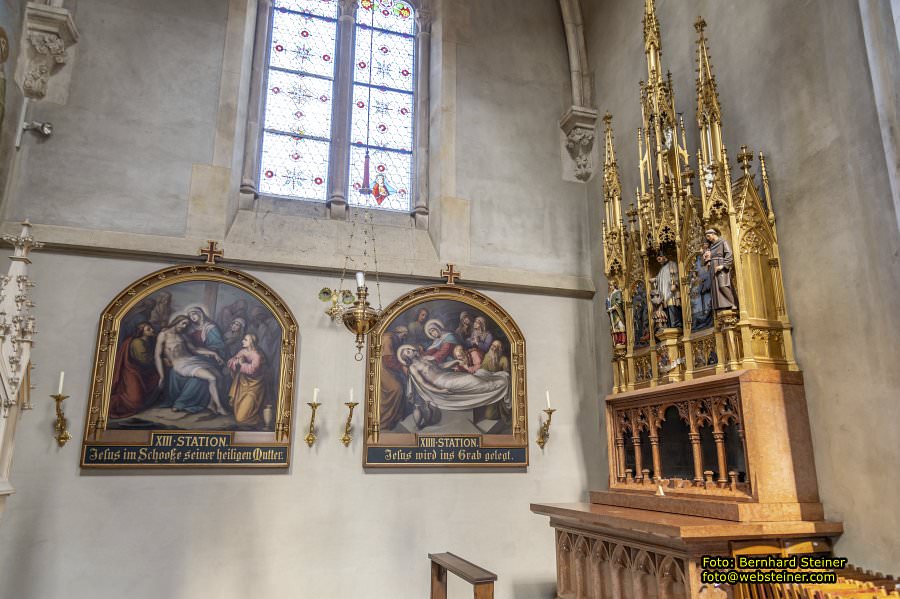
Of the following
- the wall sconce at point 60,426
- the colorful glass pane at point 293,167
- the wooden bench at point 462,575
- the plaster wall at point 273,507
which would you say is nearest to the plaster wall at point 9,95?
the plaster wall at point 273,507

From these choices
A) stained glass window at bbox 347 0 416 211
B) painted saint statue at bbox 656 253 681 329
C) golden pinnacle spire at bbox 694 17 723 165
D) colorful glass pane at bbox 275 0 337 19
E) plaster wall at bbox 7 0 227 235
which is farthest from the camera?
colorful glass pane at bbox 275 0 337 19

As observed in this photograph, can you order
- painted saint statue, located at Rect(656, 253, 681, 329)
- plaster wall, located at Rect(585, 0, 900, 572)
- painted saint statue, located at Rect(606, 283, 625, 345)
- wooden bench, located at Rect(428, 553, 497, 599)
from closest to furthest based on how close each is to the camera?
1. wooden bench, located at Rect(428, 553, 497, 599)
2. plaster wall, located at Rect(585, 0, 900, 572)
3. painted saint statue, located at Rect(656, 253, 681, 329)
4. painted saint statue, located at Rect(606, 283, 625, 345)

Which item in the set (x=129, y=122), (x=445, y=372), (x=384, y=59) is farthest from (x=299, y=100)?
(x=445, y=372)

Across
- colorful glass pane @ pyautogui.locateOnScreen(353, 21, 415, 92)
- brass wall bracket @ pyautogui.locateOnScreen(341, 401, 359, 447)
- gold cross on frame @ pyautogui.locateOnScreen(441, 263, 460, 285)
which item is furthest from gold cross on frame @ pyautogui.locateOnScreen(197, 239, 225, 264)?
colorful glass pane @ pyautogui.locateOnScreen(353, 21, 415, 92)

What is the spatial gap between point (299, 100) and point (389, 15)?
77.2 inches

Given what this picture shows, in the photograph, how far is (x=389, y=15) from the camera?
9.24 m

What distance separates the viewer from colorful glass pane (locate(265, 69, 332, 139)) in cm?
834

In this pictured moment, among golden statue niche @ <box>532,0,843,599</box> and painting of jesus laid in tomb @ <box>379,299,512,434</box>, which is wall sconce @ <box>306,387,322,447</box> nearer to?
painting of jesus laid in tomb @ <box>379,299,512,434</box>

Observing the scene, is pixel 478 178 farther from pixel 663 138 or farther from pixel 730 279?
pixel 730 279

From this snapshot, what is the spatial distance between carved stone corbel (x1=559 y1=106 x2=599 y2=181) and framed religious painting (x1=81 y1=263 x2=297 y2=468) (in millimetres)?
Result: 4437

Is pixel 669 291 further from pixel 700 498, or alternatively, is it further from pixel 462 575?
pixel 462 575

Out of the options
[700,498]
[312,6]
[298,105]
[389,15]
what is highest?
[389,15]

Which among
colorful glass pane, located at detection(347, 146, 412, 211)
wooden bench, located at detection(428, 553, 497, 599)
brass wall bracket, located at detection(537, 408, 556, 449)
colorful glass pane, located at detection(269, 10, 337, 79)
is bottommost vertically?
wooden bench, located at detection(428, 553, 497, 599)

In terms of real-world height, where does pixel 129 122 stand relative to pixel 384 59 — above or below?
below
